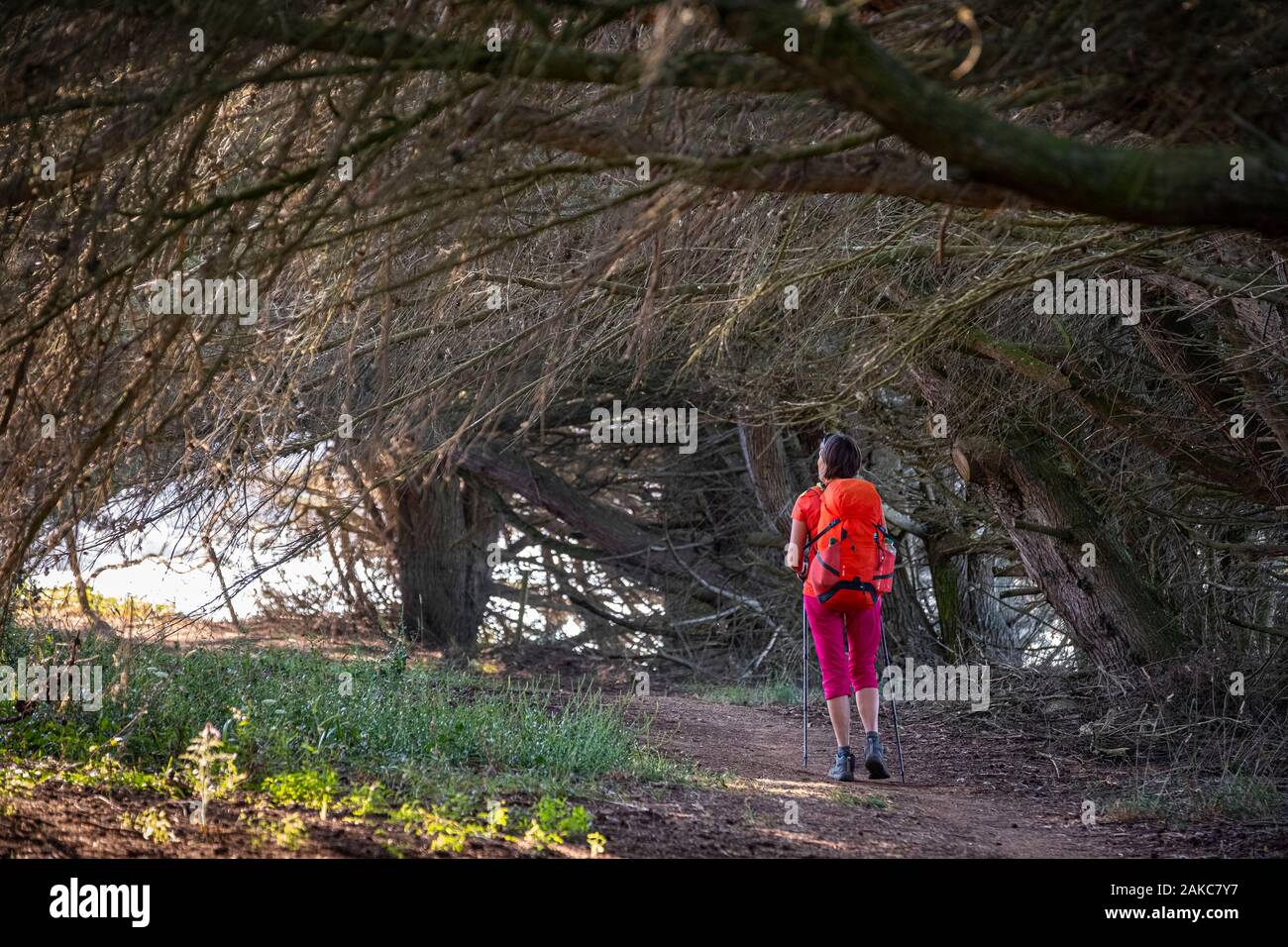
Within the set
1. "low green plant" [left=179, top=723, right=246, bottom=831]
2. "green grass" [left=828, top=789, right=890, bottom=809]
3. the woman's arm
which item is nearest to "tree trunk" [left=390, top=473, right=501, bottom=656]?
the woman's arm

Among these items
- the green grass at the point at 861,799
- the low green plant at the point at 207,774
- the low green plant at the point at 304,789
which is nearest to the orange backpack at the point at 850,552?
the green grass at the point at 861,799

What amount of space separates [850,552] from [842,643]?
1.91 feet

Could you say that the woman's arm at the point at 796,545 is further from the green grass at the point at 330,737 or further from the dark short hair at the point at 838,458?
the green grass at the point at 330,737

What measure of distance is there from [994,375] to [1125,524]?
6.06 ft

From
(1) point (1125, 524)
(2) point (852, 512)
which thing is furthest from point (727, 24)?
(1) point (1125, 524)

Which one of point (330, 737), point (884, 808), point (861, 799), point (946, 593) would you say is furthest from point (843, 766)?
point (946, 593)

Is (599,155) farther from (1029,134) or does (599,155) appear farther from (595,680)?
(595,680)

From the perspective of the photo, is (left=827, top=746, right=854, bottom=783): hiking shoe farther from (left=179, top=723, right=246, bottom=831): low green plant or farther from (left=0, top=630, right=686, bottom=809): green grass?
(left=179, top=723, right=246, bottom=831): low green plant

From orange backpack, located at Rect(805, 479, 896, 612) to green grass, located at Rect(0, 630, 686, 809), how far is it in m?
1.40

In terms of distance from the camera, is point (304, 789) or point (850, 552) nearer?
point (304, 789)

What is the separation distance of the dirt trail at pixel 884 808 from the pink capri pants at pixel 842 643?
0.61 metres

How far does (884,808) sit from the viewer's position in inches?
260

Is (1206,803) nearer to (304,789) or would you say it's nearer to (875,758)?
(875,758)

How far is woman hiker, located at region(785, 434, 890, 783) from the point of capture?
7.42m
